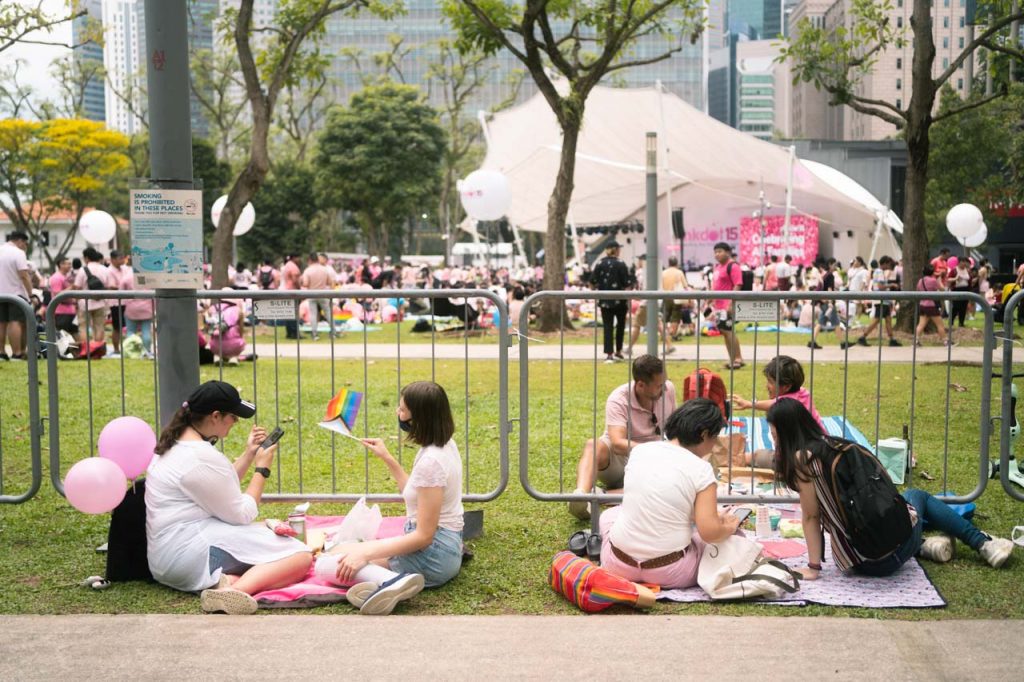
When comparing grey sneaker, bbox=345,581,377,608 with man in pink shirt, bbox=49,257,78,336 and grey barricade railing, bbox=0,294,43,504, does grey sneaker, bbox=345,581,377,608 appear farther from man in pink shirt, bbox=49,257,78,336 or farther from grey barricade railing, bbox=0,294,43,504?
man in pink shirt, bbox=49,257,78,336

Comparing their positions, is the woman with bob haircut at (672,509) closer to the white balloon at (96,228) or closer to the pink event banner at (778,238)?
the white balloon at (96,228)

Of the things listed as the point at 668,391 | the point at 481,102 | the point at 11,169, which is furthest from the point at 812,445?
the point at 481,102

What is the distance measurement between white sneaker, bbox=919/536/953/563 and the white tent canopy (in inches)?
1075

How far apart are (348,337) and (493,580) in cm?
1371

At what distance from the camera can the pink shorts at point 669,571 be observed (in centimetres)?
531

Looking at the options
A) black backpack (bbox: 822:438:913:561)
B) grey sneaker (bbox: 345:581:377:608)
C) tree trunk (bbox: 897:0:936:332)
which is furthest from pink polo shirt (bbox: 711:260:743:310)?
grey sneaker (bbox: 345:581:377:608)

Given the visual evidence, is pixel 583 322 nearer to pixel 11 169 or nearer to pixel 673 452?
pixel 673 452

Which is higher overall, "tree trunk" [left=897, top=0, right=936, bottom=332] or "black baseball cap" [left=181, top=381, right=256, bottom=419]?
"tree trunk" [left=897, top=0, right=936, bottom=332]

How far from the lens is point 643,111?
36281 mm

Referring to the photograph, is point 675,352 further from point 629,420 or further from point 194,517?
point 194,517

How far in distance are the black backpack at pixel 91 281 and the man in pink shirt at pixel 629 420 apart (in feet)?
42.2

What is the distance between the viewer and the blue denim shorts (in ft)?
17.5

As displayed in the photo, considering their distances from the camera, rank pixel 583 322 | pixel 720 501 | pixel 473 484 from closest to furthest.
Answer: pixel 720 501 → pixel 473 484 → pixel 583 322

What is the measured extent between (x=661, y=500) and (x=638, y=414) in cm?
145
